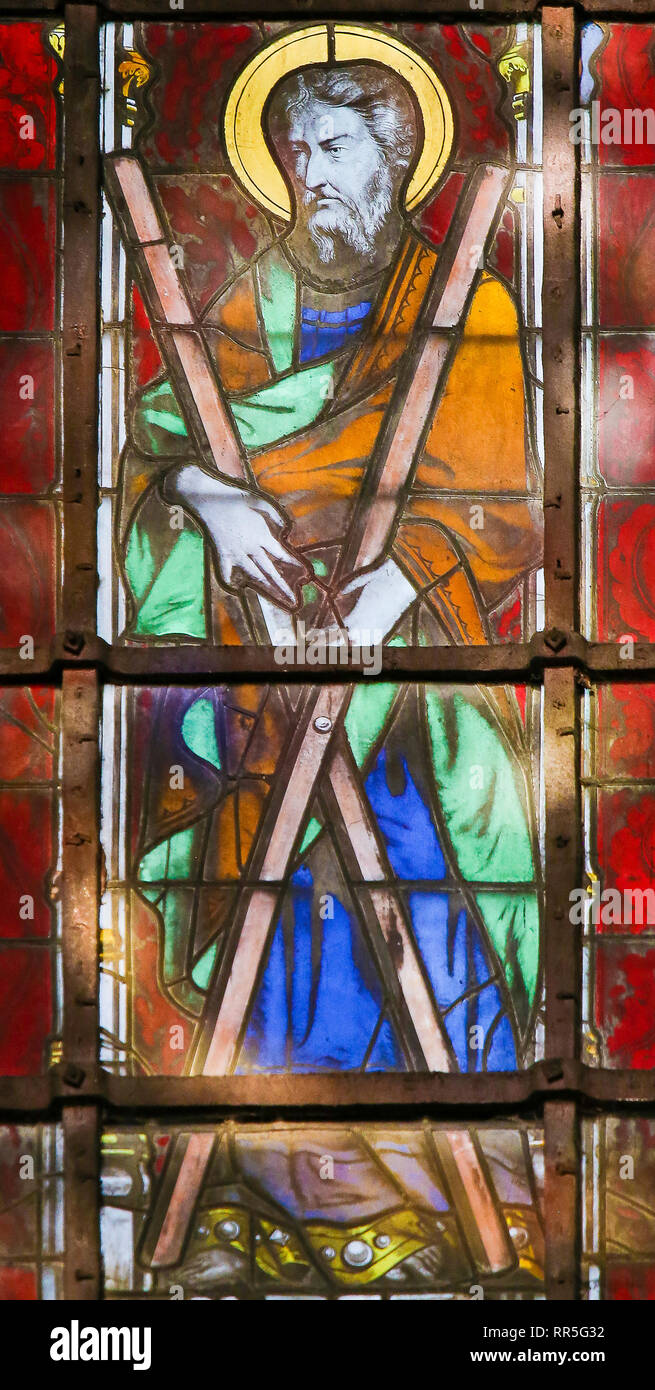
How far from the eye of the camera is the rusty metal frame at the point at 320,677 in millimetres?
7734

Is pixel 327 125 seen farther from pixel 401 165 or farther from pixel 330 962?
Result: pixel 330 962

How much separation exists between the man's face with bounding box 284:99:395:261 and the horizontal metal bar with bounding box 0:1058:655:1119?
3193mm

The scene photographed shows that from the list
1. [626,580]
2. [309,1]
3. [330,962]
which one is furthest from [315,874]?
[309,1]

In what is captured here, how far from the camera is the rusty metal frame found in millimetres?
7734

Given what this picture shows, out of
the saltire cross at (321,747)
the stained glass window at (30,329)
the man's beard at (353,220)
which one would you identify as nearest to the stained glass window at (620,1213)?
the saltire cross at (321,747)

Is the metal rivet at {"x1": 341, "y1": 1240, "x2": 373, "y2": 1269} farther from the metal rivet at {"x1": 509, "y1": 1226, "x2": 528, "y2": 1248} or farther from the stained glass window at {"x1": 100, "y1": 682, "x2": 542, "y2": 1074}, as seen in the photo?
the stained glass window at {"x1": 100, "y1": 682, "x2": 542, "y2": 1074}

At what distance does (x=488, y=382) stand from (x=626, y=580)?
0.94m

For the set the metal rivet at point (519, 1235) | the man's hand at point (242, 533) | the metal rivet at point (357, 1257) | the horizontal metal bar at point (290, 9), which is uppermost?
the horizontal metal bar at point (290, 9)

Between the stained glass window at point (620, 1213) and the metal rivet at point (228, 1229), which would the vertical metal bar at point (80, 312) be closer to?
the metal rivet at point (228, 1229)

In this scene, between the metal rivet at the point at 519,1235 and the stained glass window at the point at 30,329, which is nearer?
the metal rivet at the point at 519,1235

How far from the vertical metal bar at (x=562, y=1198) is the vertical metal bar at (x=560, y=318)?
6.05 feet

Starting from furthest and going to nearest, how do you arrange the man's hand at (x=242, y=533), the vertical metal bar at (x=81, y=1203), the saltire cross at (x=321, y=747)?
the man's hand at (x=242, y=533)
the saltire cross at (x=321, y=747)
the vertical metal bar at (x=81, y=1203)

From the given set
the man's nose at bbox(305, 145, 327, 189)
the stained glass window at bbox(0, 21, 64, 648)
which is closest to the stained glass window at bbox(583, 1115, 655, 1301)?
the stained glass window at bbox(0, 21, 64, 648)

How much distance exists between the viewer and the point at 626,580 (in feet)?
26.6
